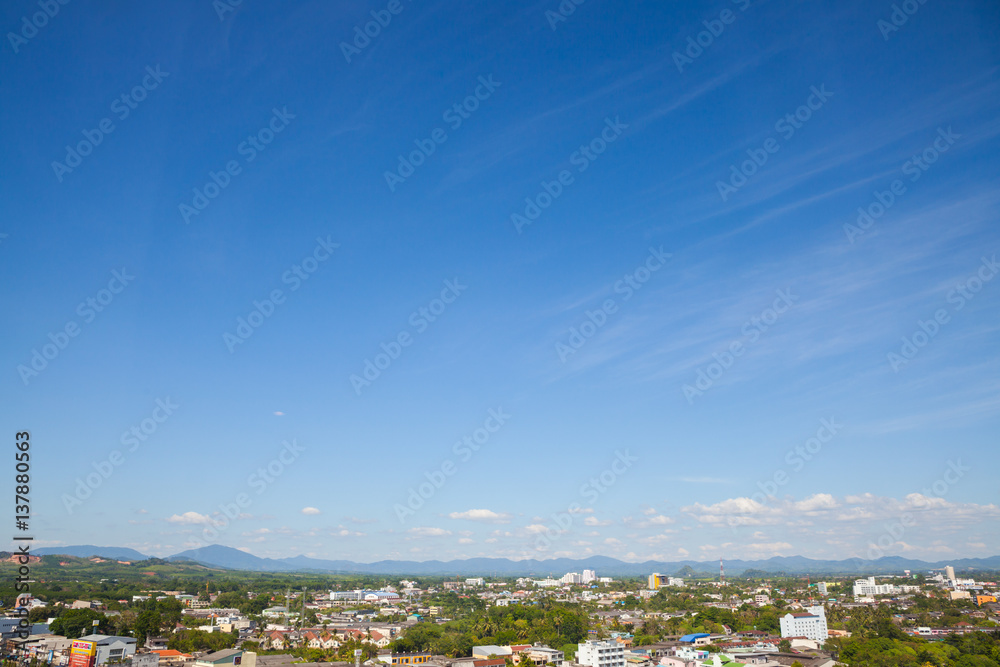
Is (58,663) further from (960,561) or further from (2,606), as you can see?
(960,561)

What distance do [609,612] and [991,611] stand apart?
65.5 ft

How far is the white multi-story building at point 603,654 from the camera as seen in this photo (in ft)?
68.6

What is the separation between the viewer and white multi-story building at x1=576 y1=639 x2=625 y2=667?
20.9m

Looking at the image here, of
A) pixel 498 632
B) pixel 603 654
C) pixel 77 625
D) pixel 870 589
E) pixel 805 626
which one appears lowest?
pixel 870 589

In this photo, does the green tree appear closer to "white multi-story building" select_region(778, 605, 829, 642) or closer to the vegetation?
the vegetation

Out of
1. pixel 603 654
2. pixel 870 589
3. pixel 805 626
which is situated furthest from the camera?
pixel 870 589

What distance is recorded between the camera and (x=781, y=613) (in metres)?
30.2

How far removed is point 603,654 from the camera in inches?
827

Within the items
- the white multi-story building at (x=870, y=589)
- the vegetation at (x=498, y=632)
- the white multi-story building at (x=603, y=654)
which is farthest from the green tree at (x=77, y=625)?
the white multi-story building at (x=870, y=589)

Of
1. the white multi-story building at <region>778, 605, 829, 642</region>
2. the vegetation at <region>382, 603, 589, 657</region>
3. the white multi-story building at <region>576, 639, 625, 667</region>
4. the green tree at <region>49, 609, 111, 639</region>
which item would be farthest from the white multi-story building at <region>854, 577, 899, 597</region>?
the green tree at <region>49, 609, 111, 639</region>

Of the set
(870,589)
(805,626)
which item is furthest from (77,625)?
(870,589)

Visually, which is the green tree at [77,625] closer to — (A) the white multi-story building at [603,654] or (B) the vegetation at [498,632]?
(B) the vegetation at [498,632]

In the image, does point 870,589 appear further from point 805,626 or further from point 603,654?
point 603,654

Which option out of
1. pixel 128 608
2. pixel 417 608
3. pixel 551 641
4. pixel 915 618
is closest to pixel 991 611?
pixel 915 618
